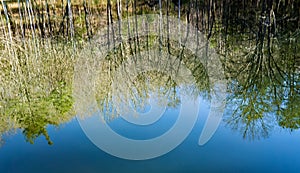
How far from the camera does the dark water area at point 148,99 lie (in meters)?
2.81

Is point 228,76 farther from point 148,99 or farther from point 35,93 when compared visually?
point 35,93

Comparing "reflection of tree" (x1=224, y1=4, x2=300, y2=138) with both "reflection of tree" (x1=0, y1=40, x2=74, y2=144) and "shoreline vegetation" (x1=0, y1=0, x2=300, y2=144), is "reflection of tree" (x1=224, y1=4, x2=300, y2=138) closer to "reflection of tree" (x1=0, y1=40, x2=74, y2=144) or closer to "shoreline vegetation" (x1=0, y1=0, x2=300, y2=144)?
"shoreline vegetation" (x1=0, y1=0, x2=300, y2=144)

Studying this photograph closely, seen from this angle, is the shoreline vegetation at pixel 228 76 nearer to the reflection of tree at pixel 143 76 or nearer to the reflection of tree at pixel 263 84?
the reflection of tree at pixel 263 84

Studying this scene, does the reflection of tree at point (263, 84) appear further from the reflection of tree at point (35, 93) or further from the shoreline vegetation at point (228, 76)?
the reflection of tree at point (35, 93)

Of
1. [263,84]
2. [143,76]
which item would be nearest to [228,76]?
[263,84]

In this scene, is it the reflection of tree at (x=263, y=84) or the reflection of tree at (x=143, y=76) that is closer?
the reflection of tree at (x=263, y=84)

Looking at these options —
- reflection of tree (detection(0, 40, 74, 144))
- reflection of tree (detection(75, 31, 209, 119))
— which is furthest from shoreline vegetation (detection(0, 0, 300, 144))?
reflection of tree (detection(75, 31, 209, 119))

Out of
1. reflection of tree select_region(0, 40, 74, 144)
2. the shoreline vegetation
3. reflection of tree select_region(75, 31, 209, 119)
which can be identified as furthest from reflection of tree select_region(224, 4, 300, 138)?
reflection of tree select_region(0, 40, 74, 144)

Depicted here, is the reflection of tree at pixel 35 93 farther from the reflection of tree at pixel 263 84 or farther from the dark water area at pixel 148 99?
the reflection of tree at pixel 263 84

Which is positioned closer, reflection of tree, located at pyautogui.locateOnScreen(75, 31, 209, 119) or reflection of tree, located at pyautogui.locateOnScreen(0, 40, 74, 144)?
reflection of tree, located at pyautogui.locateOnScreen(0, 40, 74, 144)

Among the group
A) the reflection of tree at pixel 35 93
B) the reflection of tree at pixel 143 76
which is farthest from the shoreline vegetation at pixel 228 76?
the reflection of tree at pixel 143 76

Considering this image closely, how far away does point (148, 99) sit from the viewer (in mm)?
3881

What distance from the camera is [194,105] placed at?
364 cm

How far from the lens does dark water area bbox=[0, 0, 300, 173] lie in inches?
111
